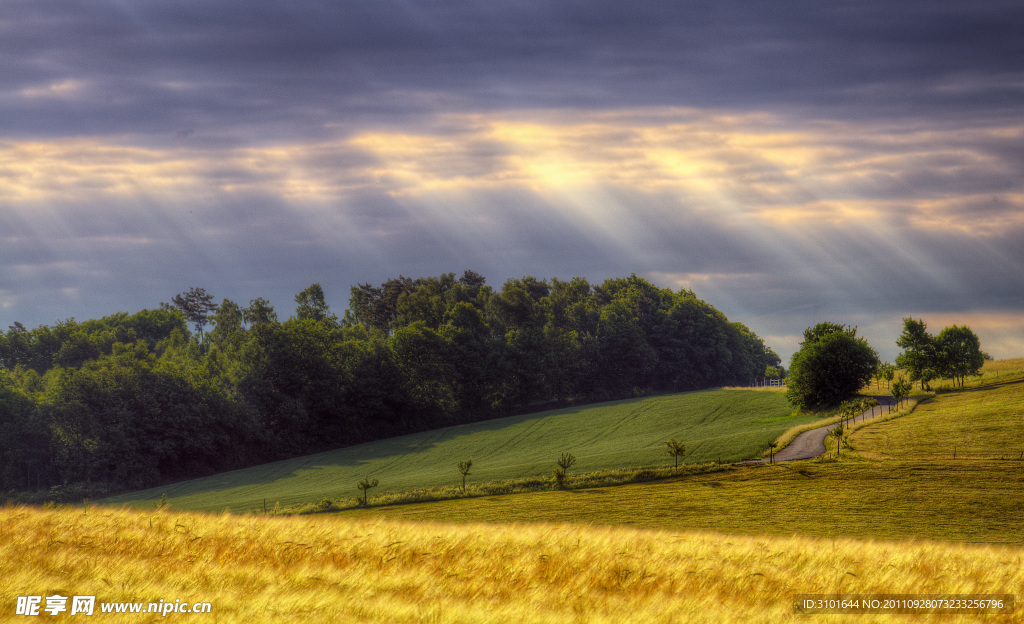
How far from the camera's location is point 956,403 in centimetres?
6862

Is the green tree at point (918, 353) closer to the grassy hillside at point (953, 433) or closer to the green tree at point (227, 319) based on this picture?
the grassy hillside at point (953, 433)

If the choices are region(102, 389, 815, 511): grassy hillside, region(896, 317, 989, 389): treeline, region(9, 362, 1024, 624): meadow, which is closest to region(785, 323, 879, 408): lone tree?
region(102, 389, 815, 511): grassy hillside

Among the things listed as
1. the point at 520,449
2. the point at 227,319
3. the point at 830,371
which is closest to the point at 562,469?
the point at 520,449

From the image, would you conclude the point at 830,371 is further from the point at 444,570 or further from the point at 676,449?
the point at 444,570

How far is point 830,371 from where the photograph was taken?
78.7m

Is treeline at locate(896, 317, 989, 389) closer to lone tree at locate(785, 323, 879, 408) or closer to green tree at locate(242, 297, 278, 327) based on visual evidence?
lone tree at locate(785, 323, 879, 408)

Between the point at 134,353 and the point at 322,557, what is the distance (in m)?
94.7

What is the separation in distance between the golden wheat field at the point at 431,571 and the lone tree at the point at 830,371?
70890mm

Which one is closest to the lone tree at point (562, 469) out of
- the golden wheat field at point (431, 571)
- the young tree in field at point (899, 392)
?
the golden wheat field at point (431, 571)

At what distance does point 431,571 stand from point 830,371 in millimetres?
78849

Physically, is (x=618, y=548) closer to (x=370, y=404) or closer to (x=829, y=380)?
(x=829, y=380)

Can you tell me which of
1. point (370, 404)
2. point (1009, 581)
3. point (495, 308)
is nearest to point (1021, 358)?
point (495, 308)

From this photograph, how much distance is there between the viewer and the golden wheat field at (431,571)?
259 inches

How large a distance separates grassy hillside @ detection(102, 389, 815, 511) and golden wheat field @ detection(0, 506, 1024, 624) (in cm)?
4304
